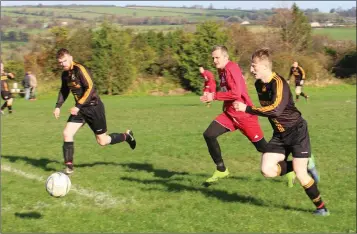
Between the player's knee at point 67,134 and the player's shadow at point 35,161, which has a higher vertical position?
the player's knee at point 67,134

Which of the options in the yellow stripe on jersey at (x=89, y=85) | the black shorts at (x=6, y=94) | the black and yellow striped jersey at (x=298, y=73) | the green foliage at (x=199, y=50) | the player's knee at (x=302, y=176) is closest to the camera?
the player's knee at (x=302, y=176)

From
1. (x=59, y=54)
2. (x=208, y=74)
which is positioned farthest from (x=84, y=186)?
(x=208, y=74)

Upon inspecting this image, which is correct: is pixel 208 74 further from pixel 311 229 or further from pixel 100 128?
pixel 311 229

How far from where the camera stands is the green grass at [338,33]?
43.8 meters

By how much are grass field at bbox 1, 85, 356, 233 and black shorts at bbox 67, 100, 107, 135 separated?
2.67ft

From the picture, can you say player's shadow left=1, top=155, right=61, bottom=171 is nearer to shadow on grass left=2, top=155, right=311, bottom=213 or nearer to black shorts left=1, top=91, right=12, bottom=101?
shadow on grass left=2, top=155, right=311, bottom=213

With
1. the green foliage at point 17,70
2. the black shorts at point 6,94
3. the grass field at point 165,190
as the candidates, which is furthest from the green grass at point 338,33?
the grass field at point 165,190

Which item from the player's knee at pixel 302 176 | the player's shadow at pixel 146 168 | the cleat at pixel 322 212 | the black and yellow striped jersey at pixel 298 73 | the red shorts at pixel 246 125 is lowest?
the black and yellow striped jersey at pixel 298 73

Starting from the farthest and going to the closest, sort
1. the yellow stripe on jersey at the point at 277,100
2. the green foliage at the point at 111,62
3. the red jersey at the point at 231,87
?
the green foliage at the point at 111,62
the red jersey at the point at 231,87
the yellow stripe on jersey at the point at 277,100

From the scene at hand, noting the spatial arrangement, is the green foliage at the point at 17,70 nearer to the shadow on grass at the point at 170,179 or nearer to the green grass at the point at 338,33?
the shadow on grass at the point at 170,179

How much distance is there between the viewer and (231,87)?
23.5 feet

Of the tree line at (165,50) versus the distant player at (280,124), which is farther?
the tree line at (165,50)

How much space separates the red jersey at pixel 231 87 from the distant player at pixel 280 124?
1003mm

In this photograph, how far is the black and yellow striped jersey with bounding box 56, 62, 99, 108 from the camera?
7.99 meters
